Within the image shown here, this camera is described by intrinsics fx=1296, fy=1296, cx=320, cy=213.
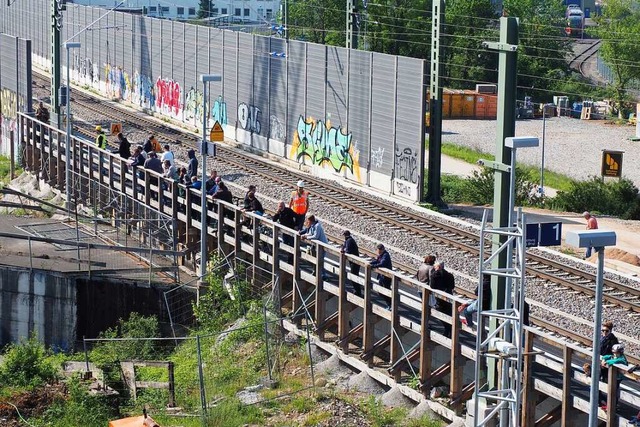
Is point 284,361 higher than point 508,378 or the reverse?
the reverse

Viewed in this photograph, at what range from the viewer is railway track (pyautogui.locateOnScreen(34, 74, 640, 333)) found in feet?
84.1

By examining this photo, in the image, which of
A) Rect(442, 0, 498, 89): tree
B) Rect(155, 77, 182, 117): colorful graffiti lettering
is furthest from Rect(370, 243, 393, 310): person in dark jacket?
Rect(442, 0, 498, 89): tree

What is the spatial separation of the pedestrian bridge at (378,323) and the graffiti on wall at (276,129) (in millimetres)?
13656

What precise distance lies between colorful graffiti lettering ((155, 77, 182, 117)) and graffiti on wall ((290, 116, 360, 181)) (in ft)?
36.4

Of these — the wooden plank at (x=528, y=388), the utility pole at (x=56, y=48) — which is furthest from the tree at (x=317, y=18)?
the wooden plank at (x=528, y=388)

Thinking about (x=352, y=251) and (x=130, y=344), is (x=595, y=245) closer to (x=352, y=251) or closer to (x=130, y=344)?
(x=352, y=251)

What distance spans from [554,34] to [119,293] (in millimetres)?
72996

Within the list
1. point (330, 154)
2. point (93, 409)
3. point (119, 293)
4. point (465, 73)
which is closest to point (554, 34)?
point (465, 73)

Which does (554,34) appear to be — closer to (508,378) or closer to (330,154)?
(330,154)

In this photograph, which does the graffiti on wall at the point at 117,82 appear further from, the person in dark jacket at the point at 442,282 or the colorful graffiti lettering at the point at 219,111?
the person in dark jacket at the point at 442,282

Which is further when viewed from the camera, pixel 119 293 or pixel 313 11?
pixel 313 11

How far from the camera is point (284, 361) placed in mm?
21734

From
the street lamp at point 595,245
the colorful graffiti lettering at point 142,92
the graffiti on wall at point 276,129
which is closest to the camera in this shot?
the street lamp at point 595,245

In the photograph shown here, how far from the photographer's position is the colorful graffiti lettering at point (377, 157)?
38.7m
